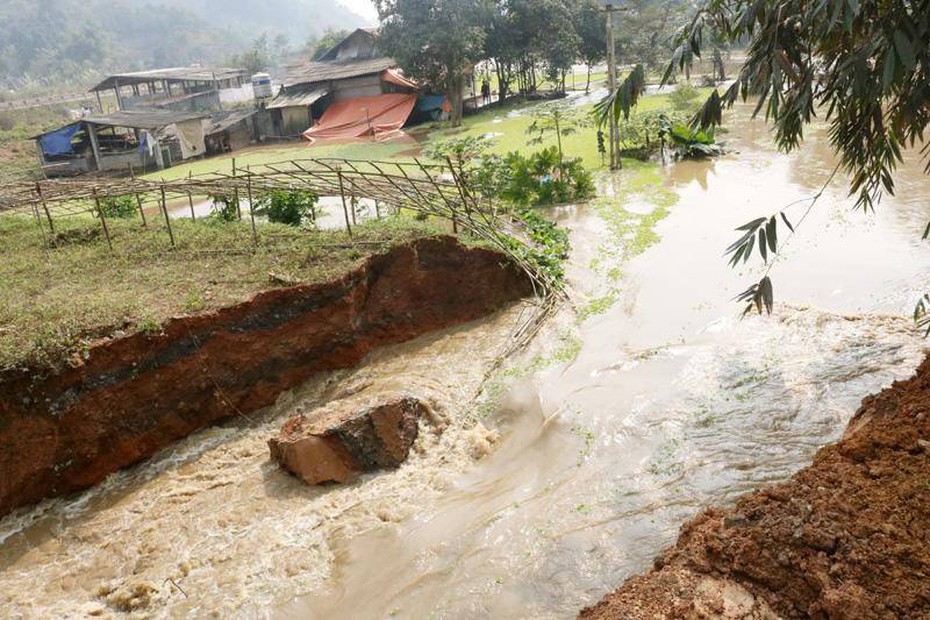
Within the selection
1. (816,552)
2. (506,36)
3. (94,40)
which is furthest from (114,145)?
(94,40)

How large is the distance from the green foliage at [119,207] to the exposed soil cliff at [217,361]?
27.8ft

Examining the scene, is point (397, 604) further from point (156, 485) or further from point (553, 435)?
point (156, 485)

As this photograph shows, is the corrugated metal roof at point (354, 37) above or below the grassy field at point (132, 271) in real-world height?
above

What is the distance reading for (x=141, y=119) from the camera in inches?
1136

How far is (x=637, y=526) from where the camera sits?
5816 millimetres

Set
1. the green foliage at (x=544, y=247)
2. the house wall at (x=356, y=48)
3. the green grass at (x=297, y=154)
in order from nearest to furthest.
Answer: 1. the green foliage at (x=544, y=247)
2. the green grass at (x=297, y=154)
3. the house wall at (x=356, y=48)

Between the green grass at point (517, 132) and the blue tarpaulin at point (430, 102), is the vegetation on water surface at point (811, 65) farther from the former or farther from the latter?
the blue tarpaulin at point (430, 102)

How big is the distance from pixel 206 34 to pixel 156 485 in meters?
98.2

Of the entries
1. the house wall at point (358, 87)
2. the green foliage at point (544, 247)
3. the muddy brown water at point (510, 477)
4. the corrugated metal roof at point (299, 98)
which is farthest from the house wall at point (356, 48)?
the muddy brown water at point (510, 477)

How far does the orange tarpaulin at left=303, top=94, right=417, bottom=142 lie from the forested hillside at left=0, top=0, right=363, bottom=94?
4343 cm

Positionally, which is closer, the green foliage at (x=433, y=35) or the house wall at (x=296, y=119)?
the green foliage at (x=433, y=35)

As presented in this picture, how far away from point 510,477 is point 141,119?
28.1 m

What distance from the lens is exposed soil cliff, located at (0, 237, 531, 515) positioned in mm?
7258

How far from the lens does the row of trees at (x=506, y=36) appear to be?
26938mm
